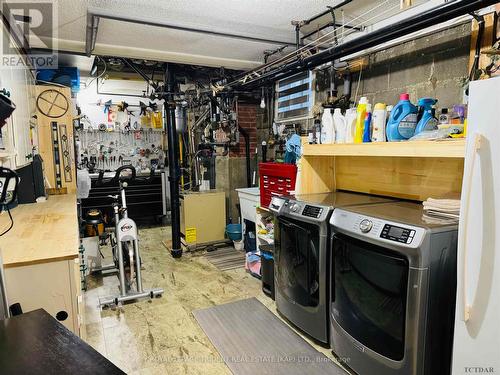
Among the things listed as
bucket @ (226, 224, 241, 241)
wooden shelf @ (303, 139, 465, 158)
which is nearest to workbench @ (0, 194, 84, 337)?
wooden shelf @ (303, 139, 465, 158)

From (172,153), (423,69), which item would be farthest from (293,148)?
(172,153)

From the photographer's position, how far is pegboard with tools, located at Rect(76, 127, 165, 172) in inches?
258

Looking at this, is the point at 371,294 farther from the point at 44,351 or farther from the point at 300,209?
the point at 44,351

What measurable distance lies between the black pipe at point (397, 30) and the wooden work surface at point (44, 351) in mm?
2315

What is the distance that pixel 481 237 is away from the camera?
1.38 meters

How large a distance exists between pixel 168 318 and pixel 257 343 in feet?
2.79

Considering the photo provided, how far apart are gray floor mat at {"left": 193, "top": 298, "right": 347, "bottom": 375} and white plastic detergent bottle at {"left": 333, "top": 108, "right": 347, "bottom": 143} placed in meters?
1.63

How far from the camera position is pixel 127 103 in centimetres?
665

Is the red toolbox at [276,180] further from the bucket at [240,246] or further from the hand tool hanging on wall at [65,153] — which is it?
the hand tool hanging on wall at [65,153]

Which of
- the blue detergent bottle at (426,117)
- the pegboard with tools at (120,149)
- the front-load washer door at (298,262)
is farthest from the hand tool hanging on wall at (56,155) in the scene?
the blue detergent bottle at (426,117)

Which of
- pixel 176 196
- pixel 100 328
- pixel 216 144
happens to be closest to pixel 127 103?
pixel 216 144

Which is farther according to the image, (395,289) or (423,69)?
(423,69)

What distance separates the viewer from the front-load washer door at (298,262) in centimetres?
235

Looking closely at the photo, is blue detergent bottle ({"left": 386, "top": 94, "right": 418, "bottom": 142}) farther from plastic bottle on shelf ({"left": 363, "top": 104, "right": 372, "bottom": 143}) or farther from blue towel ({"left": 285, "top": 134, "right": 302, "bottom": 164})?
blue towel ({"left": 285, "top": 134, "right": 302, "bottom": 164})
